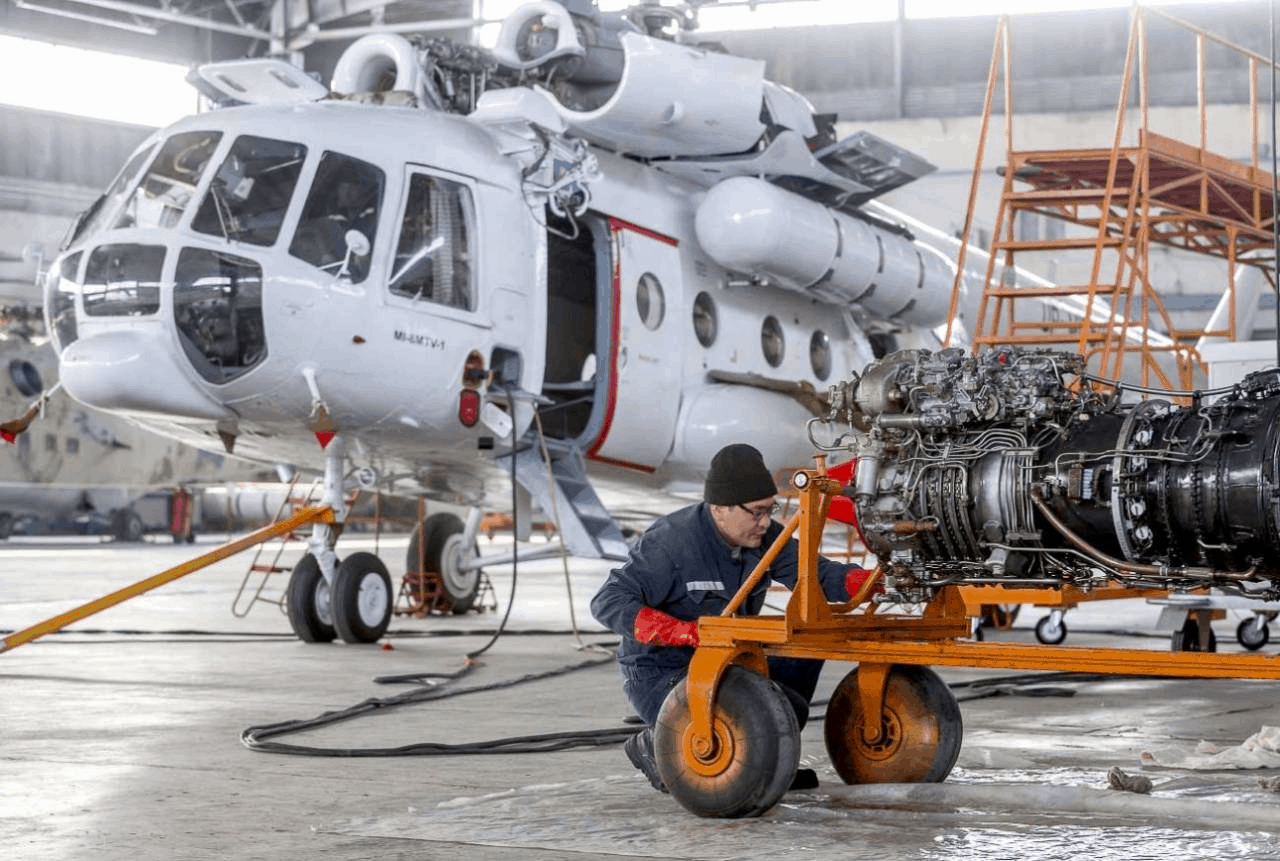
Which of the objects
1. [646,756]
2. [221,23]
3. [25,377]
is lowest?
[646,756]

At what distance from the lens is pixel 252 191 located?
359 inches

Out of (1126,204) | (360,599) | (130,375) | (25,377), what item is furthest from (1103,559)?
(25,377)

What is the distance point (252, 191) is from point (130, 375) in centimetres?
131

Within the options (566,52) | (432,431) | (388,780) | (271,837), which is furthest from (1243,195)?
(271,837)

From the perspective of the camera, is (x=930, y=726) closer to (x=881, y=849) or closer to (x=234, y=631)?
(x=881, y=849)

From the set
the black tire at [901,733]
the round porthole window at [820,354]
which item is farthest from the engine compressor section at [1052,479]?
the round porthole window at [820,354]

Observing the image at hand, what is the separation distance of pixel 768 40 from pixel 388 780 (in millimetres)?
32369

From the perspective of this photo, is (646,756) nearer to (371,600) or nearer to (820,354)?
(371,600)

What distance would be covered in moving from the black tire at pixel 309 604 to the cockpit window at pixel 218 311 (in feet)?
6.55

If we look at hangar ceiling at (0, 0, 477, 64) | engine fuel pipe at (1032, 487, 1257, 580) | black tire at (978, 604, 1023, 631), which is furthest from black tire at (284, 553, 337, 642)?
hangar ceiling at (0, 0, 477, 64)

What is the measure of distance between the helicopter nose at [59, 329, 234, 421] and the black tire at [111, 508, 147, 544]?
83.3ft

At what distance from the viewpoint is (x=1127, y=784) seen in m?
4.75

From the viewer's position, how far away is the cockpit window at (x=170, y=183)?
29.9 ft

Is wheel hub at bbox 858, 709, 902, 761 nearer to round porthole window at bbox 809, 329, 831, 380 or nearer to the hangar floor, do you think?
the hangar floor
